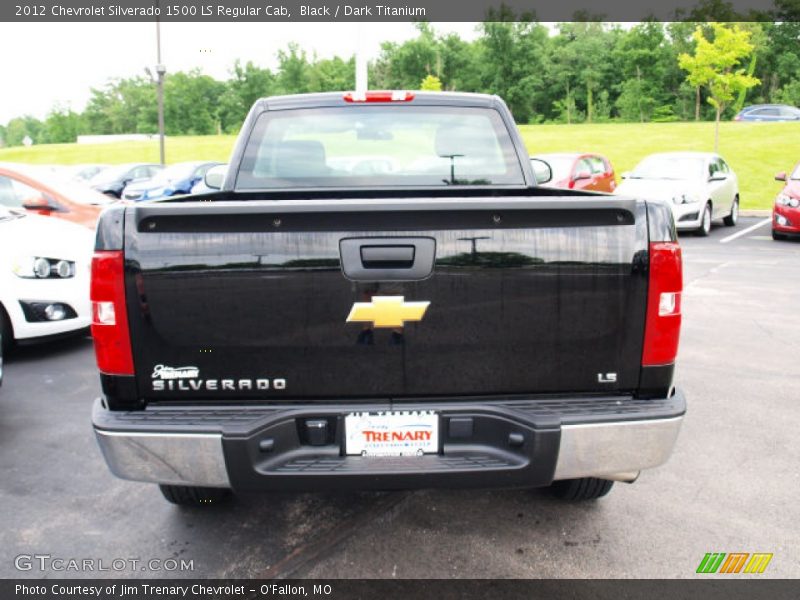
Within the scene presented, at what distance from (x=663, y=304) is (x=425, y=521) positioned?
152 cm

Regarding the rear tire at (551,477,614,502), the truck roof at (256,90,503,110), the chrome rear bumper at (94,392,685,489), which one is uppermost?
the truck roof at (256,90,503,110)

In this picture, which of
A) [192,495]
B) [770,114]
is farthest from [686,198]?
[770,114]

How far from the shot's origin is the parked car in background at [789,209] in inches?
504

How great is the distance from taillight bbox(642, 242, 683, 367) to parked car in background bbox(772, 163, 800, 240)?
480 inches

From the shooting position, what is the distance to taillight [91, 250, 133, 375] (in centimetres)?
236

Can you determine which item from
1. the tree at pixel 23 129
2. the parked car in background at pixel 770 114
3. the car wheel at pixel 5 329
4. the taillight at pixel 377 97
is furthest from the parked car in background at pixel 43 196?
the tree at pixel 23 129

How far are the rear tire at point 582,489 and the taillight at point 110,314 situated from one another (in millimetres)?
2055

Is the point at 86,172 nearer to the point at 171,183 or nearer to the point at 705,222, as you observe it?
the point at 171,183

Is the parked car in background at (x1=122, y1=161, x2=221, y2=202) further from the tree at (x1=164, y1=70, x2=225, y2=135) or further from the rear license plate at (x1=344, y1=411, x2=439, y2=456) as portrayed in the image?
→ the tree at (x1=164, y1=70, x2=225, y2=135)

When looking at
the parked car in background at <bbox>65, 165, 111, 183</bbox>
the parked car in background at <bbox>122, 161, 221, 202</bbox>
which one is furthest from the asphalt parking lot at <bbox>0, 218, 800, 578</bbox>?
the parked car in background at <bbox>65, 165, 111, 183</bbox>

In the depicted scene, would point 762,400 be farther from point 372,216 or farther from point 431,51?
point 431,51

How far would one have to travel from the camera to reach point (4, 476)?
3.71 meters

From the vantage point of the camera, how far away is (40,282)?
571 centimetres

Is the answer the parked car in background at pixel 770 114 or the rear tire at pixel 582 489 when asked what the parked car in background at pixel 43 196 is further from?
the parked car in background at pixel 770 114
